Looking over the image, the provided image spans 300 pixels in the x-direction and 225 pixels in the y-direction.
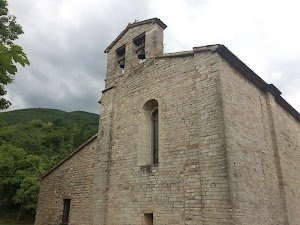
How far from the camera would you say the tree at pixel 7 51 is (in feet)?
8.91

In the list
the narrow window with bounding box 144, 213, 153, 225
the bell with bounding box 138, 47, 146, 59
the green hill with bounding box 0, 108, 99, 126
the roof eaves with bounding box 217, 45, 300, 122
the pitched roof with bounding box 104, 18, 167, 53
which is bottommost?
the narrow window with bounding box 144, 213, 153, 225

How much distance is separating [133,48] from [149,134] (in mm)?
3951

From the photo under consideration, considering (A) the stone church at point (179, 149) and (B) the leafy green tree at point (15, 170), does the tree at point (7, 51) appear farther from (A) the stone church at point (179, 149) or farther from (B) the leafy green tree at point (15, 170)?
(B) the leafy green tree at point (15, 170)

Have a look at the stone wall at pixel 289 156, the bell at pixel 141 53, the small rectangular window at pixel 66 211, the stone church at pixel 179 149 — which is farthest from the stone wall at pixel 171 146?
the stone wall at pixel 289 156

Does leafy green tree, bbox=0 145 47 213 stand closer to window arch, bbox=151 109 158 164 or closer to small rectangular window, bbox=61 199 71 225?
small rectangular window, bbox=61 199 71 225

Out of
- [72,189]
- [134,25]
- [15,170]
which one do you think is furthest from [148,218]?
[15,170]

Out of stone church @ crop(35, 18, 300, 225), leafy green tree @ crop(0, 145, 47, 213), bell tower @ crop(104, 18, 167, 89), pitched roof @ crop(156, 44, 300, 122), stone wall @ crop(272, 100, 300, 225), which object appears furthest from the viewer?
leafy green tree @ crop(0, 145, 47, 213)

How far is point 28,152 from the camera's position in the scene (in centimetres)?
3728

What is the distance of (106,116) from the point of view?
436 inches

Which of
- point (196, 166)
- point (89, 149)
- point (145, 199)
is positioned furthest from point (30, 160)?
point (196, 166)

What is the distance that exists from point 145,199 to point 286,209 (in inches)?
191

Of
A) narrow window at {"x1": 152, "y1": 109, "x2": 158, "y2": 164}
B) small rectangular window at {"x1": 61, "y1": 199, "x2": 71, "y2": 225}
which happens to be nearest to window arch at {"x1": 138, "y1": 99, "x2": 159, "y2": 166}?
narrow window at {"x1": 152, "y1": 109, "x2": 158, "y2": 164}

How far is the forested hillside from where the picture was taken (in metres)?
21.4

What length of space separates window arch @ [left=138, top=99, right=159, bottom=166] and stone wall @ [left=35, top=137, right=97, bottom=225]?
269 cm
